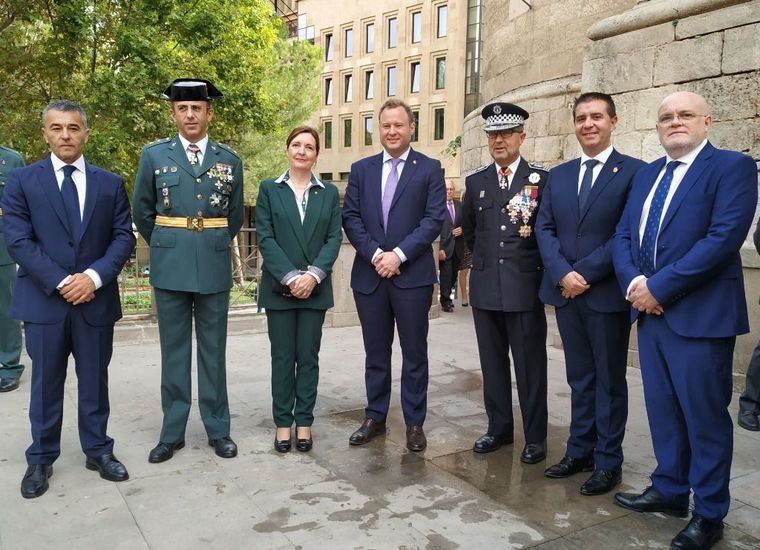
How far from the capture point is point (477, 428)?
16.0ft

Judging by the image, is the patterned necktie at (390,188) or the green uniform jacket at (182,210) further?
the patterned necktie at (390,188)

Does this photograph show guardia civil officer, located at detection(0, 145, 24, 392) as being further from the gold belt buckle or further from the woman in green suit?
the woman in green suit

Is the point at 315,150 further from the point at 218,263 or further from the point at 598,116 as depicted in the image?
the point at 598,116

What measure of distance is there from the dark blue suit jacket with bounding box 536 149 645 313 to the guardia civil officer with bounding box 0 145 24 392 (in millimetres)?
4427

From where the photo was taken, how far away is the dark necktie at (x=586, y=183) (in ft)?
12.7

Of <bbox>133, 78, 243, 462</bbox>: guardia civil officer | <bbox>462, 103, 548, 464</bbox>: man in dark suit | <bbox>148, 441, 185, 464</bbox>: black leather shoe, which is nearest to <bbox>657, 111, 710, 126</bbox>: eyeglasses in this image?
<bbox>462, 103, 548, 464</bbox>: man in dark suit

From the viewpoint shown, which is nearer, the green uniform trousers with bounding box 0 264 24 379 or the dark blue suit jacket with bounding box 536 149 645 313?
the dark blue suit jacket with bounding box 536 149 645 313

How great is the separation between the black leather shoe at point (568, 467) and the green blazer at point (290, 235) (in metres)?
1.73

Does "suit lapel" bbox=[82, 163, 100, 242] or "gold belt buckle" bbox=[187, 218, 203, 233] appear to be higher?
"suit lapel" bbox=[82, 163, 100, 242]

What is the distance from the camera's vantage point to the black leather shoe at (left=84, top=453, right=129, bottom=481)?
379 centimetres

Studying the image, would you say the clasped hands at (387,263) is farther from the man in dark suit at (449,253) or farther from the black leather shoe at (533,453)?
the man in dark suit at (449,253)

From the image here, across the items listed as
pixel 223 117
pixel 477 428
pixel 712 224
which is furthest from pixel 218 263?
pixel 223 117

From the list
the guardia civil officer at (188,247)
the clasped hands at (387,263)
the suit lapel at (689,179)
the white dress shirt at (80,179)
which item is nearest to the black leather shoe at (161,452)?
the guardia civil officer at (188,247)

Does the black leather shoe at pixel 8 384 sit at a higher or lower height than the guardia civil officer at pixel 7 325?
lower
